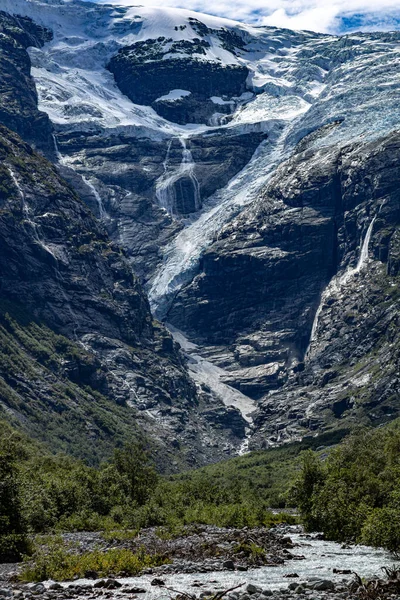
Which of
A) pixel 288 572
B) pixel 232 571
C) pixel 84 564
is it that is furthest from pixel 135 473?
pixel 288 572

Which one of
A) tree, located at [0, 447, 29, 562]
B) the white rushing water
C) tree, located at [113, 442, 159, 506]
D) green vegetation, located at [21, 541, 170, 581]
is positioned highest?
→ tree, located at [113, 442, 159, 506]

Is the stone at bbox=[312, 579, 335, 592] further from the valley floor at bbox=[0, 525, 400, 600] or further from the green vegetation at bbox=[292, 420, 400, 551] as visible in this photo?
the green vegetation at bbox=[292, 420, 400, 551]

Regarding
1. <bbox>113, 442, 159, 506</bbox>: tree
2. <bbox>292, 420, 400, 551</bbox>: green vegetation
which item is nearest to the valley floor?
<bbox>292, 420, 400, 551</bbox>: green vegetation

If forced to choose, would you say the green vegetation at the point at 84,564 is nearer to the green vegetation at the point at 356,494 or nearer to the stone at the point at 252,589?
the stone at the point at 252,589

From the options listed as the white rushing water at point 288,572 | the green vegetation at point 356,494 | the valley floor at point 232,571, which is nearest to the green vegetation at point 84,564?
the valley floor at point 232,571

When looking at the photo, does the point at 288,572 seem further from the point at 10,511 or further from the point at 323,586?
the point at 10,511

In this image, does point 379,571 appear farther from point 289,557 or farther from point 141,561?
point 141,561
